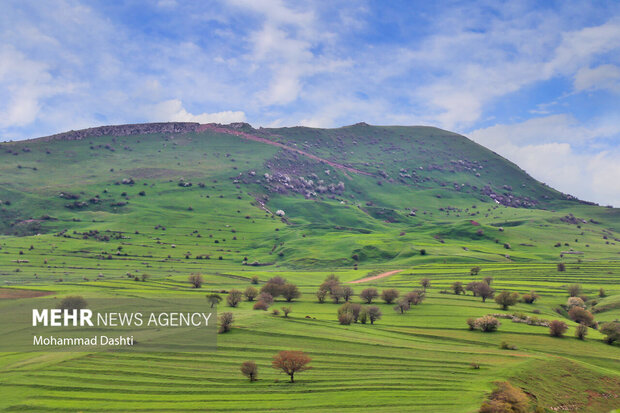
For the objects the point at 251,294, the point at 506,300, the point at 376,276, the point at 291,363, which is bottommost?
the point at 291,363

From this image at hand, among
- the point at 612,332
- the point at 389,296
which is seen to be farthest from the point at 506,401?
→ the point at 389,296

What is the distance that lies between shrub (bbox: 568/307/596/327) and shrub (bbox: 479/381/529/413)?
55.9 metres

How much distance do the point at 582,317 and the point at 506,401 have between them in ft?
206

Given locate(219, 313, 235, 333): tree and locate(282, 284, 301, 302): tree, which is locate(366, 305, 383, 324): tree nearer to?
locate(282, 284, 301, 302): tree

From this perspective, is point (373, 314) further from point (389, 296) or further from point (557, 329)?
point (557, 329)

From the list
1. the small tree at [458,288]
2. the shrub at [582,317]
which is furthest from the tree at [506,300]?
the small tree at [458,288]

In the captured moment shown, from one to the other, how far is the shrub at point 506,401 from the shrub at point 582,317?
5586 cm

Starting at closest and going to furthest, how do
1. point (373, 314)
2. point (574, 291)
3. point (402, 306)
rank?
point (373, 314)
point (402, 306)
point (574, 291)

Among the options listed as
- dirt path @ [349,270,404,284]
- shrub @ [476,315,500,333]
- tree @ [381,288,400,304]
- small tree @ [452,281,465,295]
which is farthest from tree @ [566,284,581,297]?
dirt path @ [349,270,404,284]

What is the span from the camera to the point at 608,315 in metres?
104

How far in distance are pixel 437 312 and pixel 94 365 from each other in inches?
2943

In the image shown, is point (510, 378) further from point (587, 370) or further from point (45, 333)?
point (45, 333)

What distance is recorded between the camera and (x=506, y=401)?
52469mm

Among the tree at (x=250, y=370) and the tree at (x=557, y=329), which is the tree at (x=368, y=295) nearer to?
the tree at (x=557, y=329)
